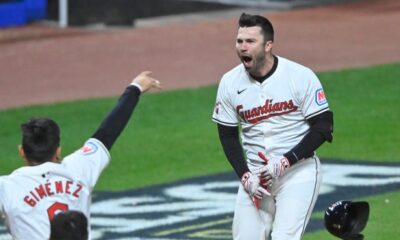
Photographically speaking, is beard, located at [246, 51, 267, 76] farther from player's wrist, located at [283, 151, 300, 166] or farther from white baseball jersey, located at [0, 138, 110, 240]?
white baseball jersey, located at [0, 138, 110, 240]

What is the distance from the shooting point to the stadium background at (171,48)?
18484 mm

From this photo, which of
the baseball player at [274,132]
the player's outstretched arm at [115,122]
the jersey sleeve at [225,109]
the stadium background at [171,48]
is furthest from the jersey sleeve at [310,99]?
the stadium background at [171,48]

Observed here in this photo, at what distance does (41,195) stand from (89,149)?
463 millimetres

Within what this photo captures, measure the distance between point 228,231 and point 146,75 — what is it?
4.13 metres

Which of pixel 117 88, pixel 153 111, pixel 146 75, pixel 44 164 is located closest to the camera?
pixel 44 164

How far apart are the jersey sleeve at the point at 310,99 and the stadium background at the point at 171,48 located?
316 inches

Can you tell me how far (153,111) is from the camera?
16.7 m

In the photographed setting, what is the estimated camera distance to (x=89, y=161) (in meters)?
6.59

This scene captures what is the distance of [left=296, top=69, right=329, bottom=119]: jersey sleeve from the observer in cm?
822

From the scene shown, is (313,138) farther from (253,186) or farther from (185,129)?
(185,129)

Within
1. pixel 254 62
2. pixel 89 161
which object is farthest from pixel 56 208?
pixel 254 62

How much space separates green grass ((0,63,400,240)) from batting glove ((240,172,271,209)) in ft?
10.0

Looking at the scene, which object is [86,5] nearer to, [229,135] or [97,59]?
[97,59]

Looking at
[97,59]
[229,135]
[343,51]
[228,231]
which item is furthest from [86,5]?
[229,135]
